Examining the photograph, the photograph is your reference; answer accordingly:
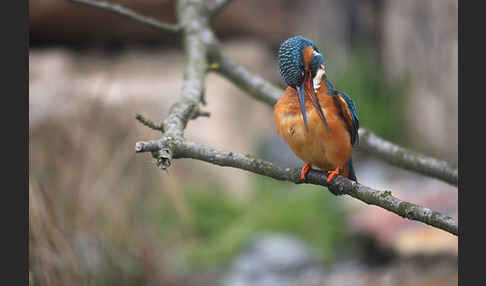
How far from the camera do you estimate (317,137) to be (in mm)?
1976

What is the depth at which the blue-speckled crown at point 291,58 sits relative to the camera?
1.59m

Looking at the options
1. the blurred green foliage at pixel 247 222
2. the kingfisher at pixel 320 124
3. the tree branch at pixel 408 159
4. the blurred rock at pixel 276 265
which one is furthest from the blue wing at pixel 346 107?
the blurred rock at pixel 276 265

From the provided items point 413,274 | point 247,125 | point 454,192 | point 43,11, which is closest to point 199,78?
point 413,274

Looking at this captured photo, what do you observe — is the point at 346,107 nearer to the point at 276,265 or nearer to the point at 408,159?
the point at 408,159

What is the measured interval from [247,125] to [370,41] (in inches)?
121

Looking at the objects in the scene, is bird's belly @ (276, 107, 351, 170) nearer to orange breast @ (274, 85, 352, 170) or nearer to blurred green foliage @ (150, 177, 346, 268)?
orange breast @ (274, 85, 352, 170)

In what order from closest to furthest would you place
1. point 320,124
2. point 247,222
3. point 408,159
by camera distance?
point 320,124 → point 408,159 → point 247,222

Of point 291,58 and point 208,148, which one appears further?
point 208,148

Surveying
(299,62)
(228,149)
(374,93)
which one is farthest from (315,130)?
(374,93)

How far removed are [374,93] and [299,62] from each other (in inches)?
253

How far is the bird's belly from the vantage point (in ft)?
6.40

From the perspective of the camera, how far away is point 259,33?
7641 mm

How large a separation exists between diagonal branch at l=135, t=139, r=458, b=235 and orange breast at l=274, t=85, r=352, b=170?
12 cm

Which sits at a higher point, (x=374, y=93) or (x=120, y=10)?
(x=374, y=93)
